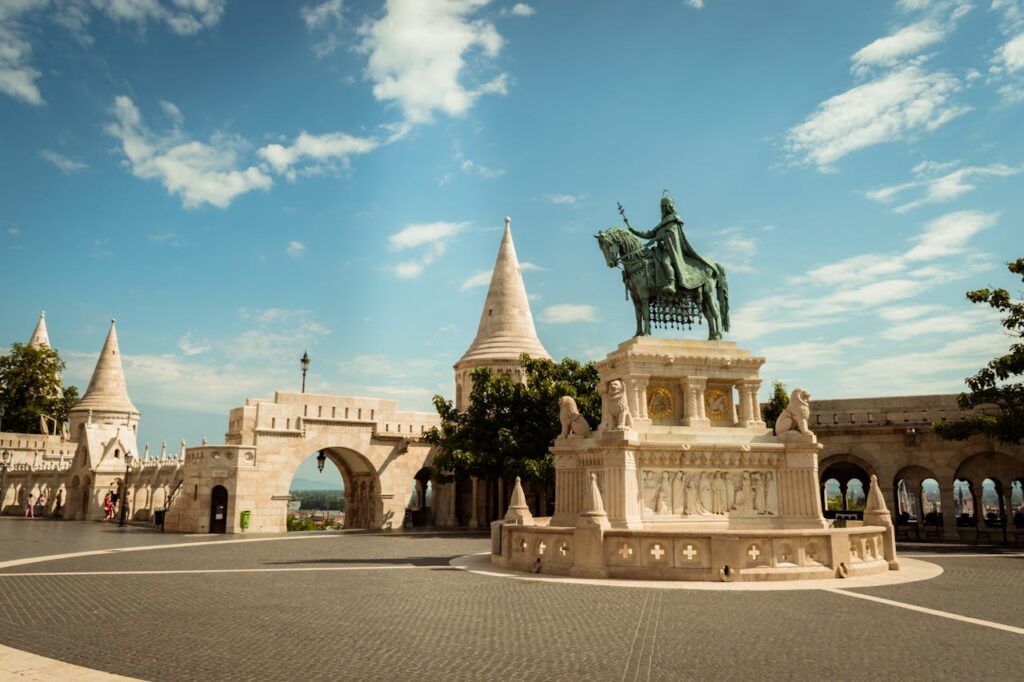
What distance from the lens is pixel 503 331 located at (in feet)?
123

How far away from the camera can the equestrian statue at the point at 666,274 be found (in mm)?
18188

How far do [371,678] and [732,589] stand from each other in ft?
22.6

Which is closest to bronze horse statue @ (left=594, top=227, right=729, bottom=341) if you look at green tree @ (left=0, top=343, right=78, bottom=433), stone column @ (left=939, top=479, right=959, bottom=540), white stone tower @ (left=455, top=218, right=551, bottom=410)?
stone column @ (left=939, top=479, right=959, bottom=540)

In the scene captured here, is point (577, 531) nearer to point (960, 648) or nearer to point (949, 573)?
point (960, 648)

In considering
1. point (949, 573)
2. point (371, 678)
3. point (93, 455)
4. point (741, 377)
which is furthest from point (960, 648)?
point (93, 455)

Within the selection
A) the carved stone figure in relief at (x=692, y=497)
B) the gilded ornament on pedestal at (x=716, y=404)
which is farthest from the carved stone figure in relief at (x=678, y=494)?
the gilded ornament on pedestal at (x=716, y=404)

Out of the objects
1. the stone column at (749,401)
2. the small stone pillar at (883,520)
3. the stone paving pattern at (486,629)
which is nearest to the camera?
the stone paving pattern at (486,629)

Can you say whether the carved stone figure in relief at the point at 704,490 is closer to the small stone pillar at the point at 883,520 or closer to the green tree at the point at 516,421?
the small stone pillar at the point at 883,520

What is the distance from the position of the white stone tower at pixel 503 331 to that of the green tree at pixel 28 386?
4096 cm

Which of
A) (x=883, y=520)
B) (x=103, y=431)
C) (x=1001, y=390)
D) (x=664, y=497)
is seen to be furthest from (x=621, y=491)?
(x=103, y=431)

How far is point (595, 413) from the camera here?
2944 centimetres

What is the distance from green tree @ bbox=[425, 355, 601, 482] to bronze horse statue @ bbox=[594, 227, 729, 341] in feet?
36.5

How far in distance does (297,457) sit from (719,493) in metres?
22.3

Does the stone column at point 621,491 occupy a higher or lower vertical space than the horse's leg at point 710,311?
lower
